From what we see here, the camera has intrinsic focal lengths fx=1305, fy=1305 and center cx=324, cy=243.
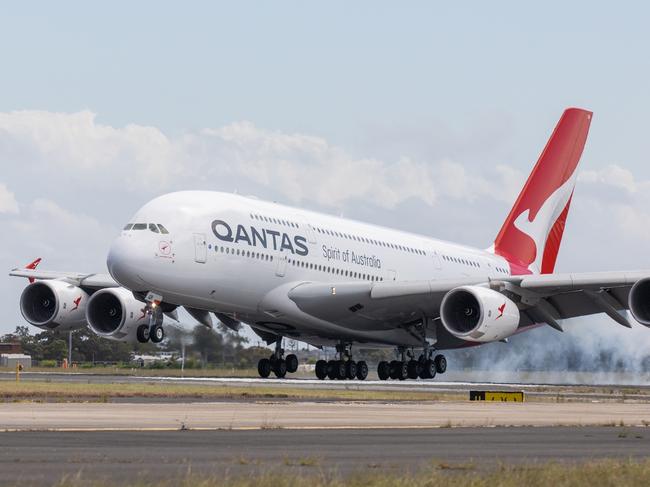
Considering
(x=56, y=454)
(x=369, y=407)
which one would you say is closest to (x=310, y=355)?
(x=369, y=407)

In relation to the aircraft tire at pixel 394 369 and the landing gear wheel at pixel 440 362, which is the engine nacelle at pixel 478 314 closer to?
the landing gear wheel at pixel 440 362

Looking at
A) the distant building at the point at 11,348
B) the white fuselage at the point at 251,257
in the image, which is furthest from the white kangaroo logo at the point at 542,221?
the distant building at the point at 11,348

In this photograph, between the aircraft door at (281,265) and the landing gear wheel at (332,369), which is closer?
the aircraft door at (281,265)

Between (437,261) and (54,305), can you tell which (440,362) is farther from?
(54,305)

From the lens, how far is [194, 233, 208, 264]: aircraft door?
3875 centimetres

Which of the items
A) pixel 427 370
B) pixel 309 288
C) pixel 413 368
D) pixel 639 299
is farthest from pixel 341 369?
pixel 639 299

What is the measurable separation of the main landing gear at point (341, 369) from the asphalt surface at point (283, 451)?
86.5ft

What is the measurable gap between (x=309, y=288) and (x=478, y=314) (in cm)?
551

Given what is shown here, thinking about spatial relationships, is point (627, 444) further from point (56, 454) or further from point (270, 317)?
point (270, 317)

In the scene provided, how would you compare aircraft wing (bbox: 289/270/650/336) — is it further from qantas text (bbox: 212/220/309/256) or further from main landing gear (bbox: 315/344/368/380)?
main landing gear (bbox: 315/344/368/380)

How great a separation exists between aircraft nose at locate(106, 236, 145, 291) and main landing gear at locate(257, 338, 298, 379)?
9.87 meters

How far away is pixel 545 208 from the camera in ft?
181

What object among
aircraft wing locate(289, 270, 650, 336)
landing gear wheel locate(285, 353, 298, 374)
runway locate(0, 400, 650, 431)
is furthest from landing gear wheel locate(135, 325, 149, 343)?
runway locate(0, 400, 650, 431)

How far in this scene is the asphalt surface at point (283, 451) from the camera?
43.0 ft
